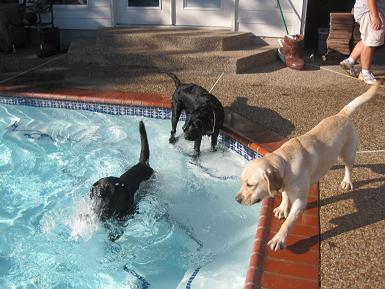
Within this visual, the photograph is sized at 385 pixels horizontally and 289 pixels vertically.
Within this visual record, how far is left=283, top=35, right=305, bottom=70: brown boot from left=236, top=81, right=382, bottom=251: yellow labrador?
410 centimetres

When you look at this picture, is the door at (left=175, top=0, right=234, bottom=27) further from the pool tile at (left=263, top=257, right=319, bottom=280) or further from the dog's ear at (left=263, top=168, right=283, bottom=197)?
the pool tile at (left=263, top=257, right=319, bottom=280)

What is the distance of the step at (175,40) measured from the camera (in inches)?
307

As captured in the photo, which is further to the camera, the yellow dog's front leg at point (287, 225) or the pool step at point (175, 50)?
the pool step at point (175, 50)

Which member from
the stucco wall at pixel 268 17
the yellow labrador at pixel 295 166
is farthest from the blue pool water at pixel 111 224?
the stucco wall at pixel 268 17

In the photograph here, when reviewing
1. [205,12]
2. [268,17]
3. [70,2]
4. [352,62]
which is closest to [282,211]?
[352,62]

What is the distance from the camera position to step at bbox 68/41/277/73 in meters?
7.33

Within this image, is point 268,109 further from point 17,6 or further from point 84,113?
point 17,6

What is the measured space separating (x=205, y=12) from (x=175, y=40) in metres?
1.13

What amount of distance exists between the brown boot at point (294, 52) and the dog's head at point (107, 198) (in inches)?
192

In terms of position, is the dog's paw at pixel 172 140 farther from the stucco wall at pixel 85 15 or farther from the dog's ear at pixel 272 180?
the stucco wall at pixel 85 15

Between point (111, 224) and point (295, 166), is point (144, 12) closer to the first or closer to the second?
point (111, 224)

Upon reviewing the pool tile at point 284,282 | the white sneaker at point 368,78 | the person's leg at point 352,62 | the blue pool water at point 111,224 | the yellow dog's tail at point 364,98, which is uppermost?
the yellow dog's tail at point 364,98

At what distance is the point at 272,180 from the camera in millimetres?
2684

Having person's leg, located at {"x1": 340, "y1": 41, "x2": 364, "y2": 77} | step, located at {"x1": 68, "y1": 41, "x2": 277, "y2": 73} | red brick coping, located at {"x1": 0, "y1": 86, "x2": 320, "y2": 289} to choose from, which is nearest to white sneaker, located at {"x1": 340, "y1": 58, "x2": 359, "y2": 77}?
person's leg, located at {"x1": 340, "y1": 41, "x2": 364, "y2": 77}
